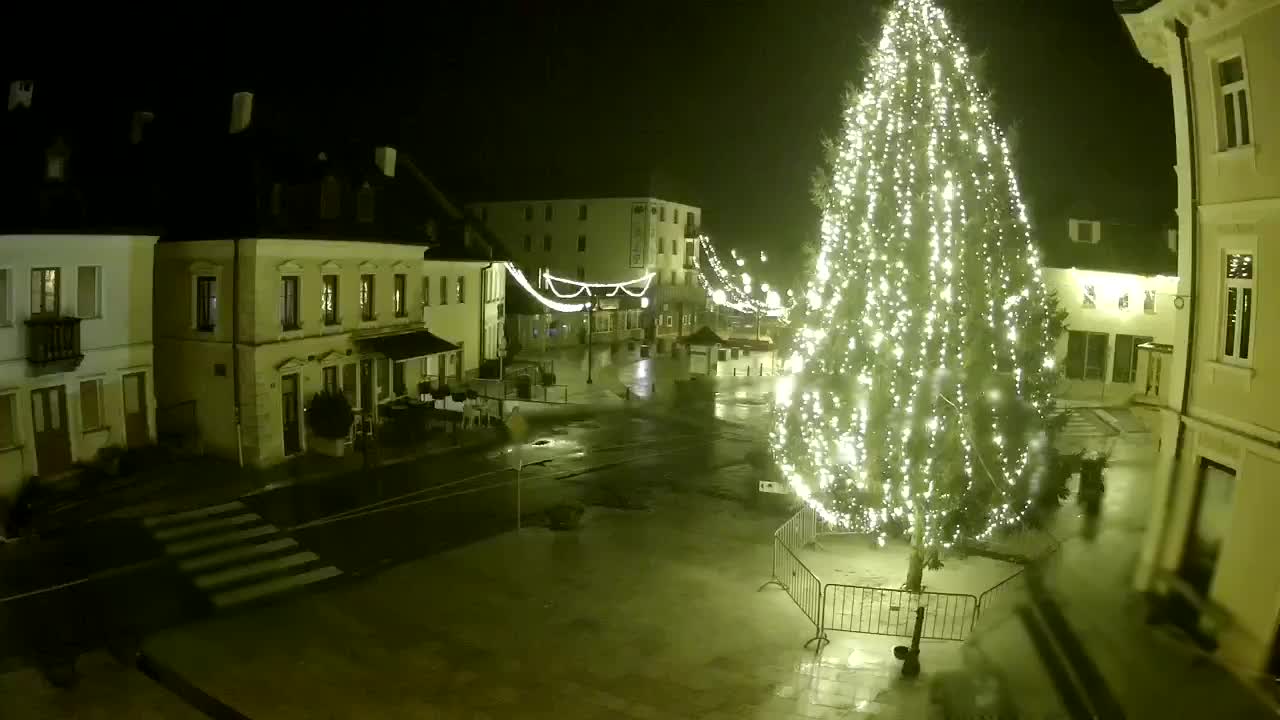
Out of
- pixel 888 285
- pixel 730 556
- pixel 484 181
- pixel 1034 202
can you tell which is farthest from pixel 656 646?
pixel 484 181

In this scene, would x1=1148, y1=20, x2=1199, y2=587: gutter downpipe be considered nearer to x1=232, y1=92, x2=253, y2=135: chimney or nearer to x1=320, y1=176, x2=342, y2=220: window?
x1=320, y1=176, x2=342, y2=220: window

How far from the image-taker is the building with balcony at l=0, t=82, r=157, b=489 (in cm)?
2016

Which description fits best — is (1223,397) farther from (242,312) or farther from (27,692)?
(242,312)

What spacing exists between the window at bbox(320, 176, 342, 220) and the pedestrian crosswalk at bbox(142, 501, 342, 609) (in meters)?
10.1

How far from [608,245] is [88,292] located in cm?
4233

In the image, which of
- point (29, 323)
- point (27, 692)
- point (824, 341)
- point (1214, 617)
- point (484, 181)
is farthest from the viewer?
point (484, 181)

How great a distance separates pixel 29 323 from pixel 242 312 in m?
5.01

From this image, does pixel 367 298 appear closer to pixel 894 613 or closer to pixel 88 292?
pixel 88 292

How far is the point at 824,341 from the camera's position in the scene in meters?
14.2

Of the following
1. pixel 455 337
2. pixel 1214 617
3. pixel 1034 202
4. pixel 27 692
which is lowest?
pixel 27 692

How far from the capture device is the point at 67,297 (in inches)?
843

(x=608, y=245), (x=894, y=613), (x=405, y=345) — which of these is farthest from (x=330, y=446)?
(x=608, y=245)

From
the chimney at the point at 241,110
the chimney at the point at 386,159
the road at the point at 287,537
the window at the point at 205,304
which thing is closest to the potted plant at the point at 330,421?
the road at the point at 287,537

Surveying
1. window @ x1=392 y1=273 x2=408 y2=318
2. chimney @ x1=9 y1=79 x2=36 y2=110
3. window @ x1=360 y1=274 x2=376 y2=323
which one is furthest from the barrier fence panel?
chimney @ x1=9 y1=79 x2=36 y2=110
